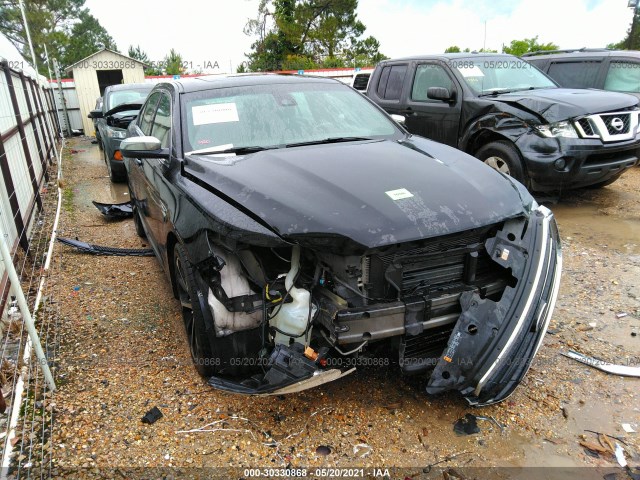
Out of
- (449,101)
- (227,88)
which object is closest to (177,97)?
(227,88)

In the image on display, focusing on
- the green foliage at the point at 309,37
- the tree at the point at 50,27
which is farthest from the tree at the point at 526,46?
the tree at the point at 50,27

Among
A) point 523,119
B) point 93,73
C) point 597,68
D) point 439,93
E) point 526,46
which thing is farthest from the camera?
point 526,46

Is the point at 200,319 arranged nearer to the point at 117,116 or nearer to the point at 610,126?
the point at 610,126

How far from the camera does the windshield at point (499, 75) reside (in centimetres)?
633

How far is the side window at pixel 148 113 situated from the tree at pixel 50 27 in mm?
39594

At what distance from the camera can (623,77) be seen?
743cm

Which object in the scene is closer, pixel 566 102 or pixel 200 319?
pixel 200 319

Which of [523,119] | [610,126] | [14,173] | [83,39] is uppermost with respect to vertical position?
[83,39]

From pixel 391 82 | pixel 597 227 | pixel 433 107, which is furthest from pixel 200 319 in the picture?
pixel 391 82

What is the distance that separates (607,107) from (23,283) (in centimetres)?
652

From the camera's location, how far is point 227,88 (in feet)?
12.0

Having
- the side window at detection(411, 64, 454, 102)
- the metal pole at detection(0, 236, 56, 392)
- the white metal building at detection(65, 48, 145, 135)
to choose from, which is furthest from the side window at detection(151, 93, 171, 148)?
the white metal building at detection(65, 48, 145, 135)

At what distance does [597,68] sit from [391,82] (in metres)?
3.35

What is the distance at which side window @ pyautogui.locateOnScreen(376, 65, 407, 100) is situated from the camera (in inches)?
287
